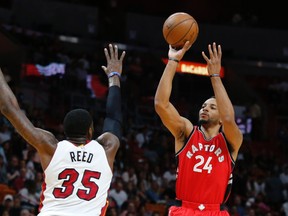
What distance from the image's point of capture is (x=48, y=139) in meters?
5.34

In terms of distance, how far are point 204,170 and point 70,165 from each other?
83.7 inches

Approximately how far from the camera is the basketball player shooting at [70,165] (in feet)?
17.2

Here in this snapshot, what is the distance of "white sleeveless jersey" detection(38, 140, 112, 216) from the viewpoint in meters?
5.24

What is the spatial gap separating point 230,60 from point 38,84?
10.5 m

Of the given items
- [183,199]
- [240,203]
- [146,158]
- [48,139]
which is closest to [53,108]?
[146,158]

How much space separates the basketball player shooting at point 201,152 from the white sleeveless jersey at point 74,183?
1716 millimetres

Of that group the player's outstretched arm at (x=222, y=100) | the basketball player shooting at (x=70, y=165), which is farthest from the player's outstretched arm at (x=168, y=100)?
the basketball player shooting at (x=70, y=165)

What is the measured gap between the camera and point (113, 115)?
5.83 m

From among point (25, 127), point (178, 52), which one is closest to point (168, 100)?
point (178, 52)

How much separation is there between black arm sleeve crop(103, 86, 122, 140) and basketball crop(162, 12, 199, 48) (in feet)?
4.65

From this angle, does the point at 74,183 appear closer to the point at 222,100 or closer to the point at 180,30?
the point at 222,100

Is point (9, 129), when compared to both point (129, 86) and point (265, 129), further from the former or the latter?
point (265, 129)

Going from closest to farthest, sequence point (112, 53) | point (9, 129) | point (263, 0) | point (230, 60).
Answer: point (112, 53)
point (9, 129)
point (230, 60)
point (263, 0)

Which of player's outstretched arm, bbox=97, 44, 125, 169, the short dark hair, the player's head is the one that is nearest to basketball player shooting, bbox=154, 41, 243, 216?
the player's head
